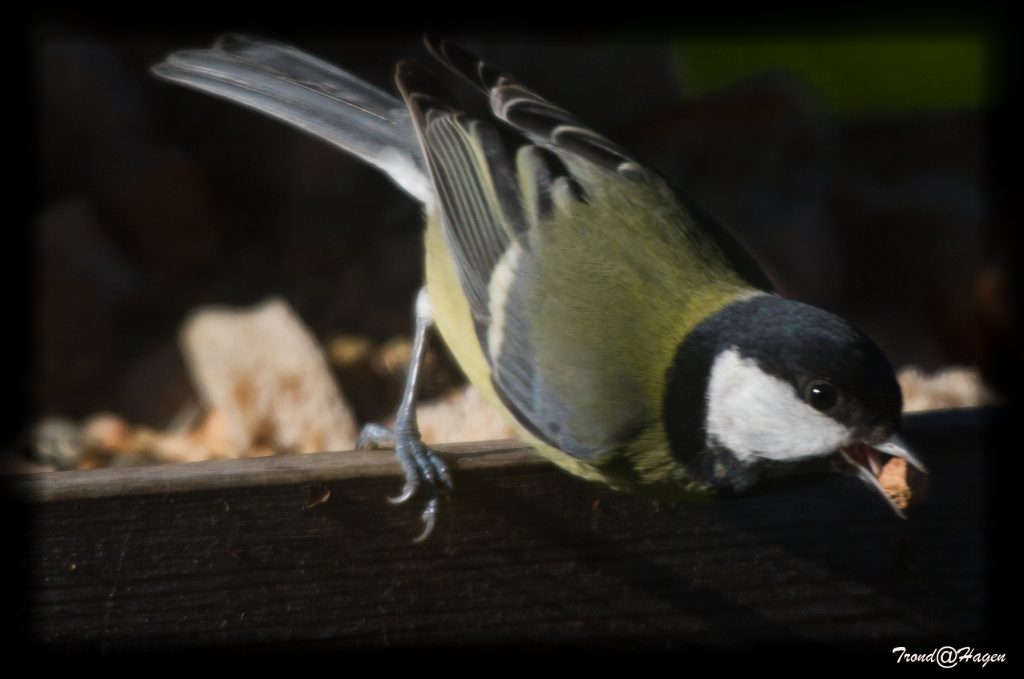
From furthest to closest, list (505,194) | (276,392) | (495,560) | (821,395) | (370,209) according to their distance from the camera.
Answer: (370,209), (276,392), (505,194), (495,560), (821,395)

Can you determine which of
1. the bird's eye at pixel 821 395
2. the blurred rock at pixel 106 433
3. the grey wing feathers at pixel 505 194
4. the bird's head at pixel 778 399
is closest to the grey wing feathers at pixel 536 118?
the grey wing feathers at pixel 505 194

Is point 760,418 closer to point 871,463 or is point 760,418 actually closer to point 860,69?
point 871,463

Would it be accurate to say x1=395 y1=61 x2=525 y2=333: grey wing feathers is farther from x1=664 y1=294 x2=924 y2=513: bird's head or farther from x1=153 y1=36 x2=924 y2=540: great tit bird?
x1=664 y1=294 x2=924 y2=513: bird's head

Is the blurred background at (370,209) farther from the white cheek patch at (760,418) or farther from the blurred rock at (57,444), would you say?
the white cheek patch at (760,418)

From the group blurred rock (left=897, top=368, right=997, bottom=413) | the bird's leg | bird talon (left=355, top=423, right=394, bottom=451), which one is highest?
the bird's leg

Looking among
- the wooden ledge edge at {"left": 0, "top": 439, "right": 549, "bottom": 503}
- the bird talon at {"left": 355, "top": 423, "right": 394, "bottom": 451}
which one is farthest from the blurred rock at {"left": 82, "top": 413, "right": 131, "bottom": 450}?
the wooden ledge edge at {"left": 0, "top": 439, "right": 549, "bottom": 503}

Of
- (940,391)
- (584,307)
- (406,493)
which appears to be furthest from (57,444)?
(940,391)

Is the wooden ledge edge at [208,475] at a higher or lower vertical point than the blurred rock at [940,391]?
higher

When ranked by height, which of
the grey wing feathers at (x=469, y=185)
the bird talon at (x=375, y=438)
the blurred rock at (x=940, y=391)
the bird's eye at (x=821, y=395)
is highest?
the grey wing feathers at (x=469, y=185)
